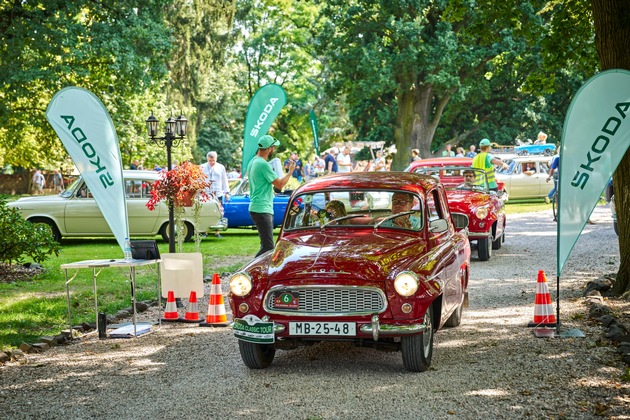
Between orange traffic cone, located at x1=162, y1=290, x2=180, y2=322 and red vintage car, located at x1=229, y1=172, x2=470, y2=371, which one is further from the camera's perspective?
orange traffic cone, located at x1=162, y1=290, x2=180, y2=322

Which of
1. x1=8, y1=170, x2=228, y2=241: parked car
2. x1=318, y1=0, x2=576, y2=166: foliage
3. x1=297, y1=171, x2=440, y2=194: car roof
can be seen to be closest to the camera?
x1=297, y1=171, x2=440, y2=194: car roof

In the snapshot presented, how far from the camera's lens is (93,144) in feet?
32.9

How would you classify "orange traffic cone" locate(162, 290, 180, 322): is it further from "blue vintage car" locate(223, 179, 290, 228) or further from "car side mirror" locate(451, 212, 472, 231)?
"blue vintage car" locate(223, 179, 290, 228)

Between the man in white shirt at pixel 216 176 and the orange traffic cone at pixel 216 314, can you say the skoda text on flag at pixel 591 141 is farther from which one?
the man in white shirt at pixel 216 176

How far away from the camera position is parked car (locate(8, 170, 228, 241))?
20.0m

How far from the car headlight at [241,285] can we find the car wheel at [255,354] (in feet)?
1.45

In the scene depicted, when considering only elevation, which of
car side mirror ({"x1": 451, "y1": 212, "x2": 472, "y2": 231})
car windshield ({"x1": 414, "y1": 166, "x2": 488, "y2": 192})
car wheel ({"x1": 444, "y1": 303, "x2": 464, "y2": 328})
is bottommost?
car wheel ({"x1": 444, "y1": 303, "x2": 464, "y2": 328})

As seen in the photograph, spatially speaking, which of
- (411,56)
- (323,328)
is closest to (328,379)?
(323,328)

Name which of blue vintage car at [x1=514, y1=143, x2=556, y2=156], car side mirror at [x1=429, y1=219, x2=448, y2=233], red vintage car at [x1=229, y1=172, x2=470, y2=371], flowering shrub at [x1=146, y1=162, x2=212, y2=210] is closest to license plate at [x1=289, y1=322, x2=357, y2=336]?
red vintage car at [x1=229, y1=172, x2=470, y2=371]

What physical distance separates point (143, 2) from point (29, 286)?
12980 millimetres

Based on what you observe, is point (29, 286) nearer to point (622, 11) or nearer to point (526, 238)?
point (622, 11)

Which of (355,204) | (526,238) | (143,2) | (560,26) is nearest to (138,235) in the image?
(143,2)

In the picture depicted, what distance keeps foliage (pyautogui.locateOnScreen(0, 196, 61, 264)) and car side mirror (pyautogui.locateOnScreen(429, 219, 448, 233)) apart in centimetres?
768

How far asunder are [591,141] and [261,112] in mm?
11850
